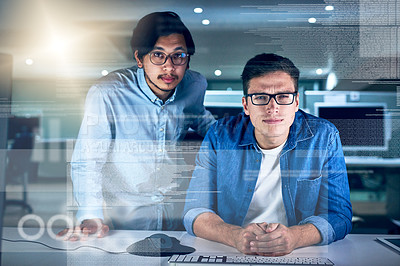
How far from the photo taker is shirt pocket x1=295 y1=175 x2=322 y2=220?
133 cm

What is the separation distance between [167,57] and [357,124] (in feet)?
2.54

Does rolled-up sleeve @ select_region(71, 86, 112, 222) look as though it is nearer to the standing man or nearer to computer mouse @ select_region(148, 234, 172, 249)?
the standing man

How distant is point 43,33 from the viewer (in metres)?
1.39

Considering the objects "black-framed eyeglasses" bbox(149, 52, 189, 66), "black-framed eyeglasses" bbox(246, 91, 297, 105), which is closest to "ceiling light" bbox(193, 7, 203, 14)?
"black-framed eyeglasses" bbox(149, 52, 189, 66)

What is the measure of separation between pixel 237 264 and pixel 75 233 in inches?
25.7

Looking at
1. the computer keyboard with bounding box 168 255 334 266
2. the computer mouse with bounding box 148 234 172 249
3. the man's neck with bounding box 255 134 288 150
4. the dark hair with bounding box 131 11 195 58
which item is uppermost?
the dark hair with bounding box 131 11 195 58

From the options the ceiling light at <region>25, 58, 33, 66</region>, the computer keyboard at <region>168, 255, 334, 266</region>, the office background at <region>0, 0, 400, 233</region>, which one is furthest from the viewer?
the ceiling light at <region>25, 58, 33, 66</region>

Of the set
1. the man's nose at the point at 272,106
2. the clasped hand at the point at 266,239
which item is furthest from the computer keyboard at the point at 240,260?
the man's nose at the point at 272,106

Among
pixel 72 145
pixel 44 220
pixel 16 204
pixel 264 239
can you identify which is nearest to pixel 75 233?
Answer: pixel 44 220

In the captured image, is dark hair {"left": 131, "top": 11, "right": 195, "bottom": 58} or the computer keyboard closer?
the computer keyboard

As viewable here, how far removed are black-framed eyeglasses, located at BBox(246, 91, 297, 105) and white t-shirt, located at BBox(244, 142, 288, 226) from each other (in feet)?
0.61

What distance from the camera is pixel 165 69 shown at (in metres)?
1.39

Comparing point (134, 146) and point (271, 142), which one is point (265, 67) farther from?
point (134, 146)

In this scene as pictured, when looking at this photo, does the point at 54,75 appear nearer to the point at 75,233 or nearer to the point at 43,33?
the point at 43,33
